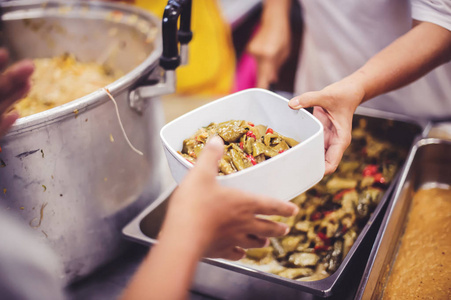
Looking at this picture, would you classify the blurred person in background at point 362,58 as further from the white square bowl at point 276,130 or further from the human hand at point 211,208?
the human hand at point 211,208

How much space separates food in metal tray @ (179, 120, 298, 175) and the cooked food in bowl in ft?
2.76

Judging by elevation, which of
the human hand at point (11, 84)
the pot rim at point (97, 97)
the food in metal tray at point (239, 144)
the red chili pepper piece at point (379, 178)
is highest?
the human hand at point (11, 84)

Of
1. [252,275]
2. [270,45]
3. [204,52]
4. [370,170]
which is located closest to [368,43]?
[270,45]

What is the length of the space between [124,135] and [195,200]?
605 millimetres

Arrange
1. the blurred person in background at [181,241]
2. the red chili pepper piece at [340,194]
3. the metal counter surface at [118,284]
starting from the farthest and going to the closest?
the red chili pepper piece at [340,194] < the metal counter surface at [118,284] < the blurred person in background at [181,241]

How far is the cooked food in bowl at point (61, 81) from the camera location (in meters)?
1.60

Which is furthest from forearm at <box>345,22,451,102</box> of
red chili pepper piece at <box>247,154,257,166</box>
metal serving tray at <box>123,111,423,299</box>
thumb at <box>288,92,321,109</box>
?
red chili pepper piece at <box>247,154,257,166</box>

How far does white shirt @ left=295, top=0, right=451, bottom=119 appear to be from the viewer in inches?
62.8

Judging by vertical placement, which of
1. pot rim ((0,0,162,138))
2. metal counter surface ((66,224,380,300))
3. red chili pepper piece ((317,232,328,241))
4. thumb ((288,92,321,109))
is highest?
pot rim ((0,0,162,138))

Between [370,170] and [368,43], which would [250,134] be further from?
[368,43]

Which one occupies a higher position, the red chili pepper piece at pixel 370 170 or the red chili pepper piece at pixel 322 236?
the red chili pepper piece at pixel 370 170

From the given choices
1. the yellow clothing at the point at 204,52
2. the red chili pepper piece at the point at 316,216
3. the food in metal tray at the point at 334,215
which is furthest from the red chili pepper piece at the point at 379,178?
the yellow clothing at the point at 204,52

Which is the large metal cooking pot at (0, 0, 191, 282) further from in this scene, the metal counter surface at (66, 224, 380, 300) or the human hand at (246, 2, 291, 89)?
the human hand at (246, 2, 291, 89)

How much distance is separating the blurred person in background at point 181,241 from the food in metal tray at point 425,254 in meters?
0.63
